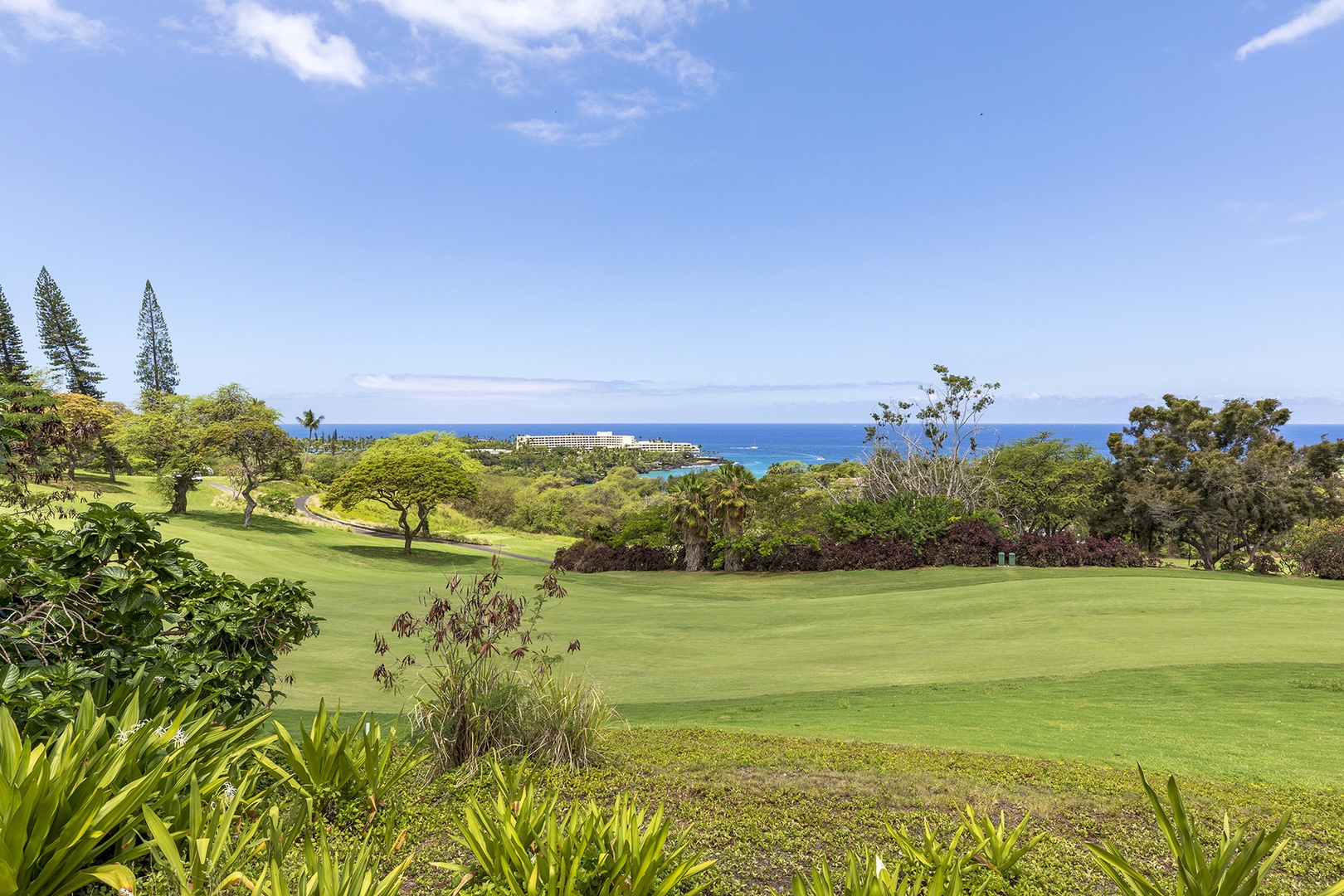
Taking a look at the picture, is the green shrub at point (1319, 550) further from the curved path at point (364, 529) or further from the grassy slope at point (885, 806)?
the curved path at point (364, 529)

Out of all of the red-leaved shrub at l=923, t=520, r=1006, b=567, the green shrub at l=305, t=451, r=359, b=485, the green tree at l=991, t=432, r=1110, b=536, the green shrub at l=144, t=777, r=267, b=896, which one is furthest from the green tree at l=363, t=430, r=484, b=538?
the green shrub at l=144, t=777, r=267, b=896

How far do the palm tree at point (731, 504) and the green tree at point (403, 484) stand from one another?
14.1 meters

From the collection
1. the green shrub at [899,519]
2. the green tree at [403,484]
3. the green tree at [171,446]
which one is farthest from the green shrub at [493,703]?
the green tree at [171,446]

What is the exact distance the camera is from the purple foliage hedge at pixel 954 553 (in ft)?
75.3

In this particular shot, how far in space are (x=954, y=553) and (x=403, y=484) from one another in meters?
25.7

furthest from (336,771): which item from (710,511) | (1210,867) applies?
(710,511)

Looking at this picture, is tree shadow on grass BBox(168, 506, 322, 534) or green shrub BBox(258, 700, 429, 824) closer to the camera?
green shrub BBox(258, 700, 429, 824)

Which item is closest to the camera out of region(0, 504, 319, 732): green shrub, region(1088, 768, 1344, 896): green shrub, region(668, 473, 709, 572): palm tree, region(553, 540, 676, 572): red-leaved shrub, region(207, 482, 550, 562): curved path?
region(1088, 768, 1344, 896): green shrub

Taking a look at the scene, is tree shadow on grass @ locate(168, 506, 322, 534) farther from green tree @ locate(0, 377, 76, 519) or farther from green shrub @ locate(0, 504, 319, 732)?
green shrub @ locate(0, 504, 319, 732)

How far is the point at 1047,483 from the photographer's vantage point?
124 ft

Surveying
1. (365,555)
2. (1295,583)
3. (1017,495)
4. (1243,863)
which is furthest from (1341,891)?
(1017,495)

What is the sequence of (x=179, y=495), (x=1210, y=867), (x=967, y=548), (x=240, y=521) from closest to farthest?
(x=1210, y=867)
(x=967, y=548)
(x=179, y=495)
(x=240, y=521)

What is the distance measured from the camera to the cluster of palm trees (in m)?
26.5

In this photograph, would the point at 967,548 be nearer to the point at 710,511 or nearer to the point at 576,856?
the point at 710,511
